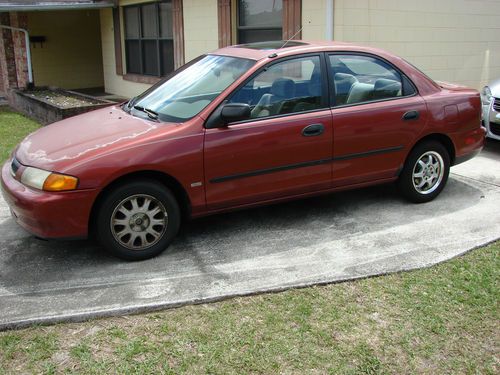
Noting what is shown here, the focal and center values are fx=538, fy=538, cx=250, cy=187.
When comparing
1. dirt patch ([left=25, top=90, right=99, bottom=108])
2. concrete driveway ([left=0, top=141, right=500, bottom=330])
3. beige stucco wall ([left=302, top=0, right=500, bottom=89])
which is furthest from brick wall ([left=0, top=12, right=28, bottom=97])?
concrete driveway ([left=0, top=141, right=500, bottom=330])

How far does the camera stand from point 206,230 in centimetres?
483

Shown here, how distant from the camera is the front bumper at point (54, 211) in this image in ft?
12.4

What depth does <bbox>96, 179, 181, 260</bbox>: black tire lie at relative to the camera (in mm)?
3980

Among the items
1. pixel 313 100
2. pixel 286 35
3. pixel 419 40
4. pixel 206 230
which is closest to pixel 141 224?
pixel 206 230

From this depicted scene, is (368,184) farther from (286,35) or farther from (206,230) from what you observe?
(286,35)

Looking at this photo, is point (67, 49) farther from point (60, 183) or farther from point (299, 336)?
point (299, 336)

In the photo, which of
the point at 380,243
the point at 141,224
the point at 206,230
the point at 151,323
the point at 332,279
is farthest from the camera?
the point at 206,230

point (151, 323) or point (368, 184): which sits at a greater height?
point (368, 184)

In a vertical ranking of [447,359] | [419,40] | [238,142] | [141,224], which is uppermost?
[419,40]

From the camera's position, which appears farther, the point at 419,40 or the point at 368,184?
the point at 419,40

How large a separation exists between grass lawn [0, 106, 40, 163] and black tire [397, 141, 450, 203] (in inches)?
213

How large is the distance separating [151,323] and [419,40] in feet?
24.6

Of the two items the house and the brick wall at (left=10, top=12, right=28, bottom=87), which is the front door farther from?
the brick wall at (left=10, top=12, right=28, bottom=87)

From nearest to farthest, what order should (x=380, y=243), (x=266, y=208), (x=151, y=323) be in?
1. (x=151, y=323)
2. (x=380, y=243)
3. (x=266, y=208)
